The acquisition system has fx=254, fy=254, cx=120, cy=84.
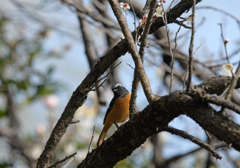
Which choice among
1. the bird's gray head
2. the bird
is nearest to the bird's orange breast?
the bird

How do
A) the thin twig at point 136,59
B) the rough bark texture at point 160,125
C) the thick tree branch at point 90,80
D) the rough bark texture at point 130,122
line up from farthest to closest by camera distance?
the thick tree branch at point 90,80 < the thin twig at point 136,59 < the rough bark texture at point 130,122 < the rough bark texture at point 160,125

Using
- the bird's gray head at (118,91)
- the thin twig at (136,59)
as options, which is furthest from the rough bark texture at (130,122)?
the bird's gray head at (118,91)

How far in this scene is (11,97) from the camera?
6262mm

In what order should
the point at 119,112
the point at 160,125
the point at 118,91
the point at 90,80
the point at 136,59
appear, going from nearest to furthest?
the point at 160,125 → the point at 136,59 → the point at 90,80 → the point at 119,112 → the point at 118,91

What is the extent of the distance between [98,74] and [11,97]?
448 centimetres

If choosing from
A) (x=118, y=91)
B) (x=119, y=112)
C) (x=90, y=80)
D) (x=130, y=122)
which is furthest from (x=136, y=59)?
(x=118, y=91)

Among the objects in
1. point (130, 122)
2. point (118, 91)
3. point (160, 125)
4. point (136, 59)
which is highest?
point (118, 91)

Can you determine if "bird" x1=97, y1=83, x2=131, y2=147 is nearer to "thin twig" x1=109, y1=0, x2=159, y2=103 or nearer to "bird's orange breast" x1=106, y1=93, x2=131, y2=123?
"bird's orange breast" x1=106, y1=93, x2=131, y2=123

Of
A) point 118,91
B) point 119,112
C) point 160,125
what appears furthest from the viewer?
point 118,91

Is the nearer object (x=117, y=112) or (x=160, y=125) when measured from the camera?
(x=160, y=125)

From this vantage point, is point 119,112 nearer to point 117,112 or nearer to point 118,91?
point 117,112

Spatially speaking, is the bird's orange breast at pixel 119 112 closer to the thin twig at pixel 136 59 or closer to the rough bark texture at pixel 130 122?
the rough bark texture at pixel 130 122

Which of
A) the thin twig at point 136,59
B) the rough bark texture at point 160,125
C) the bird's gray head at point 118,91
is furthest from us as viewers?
the bird's gray head at point 118,91

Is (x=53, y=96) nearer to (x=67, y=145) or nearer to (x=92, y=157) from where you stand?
(x=67, y=145)
